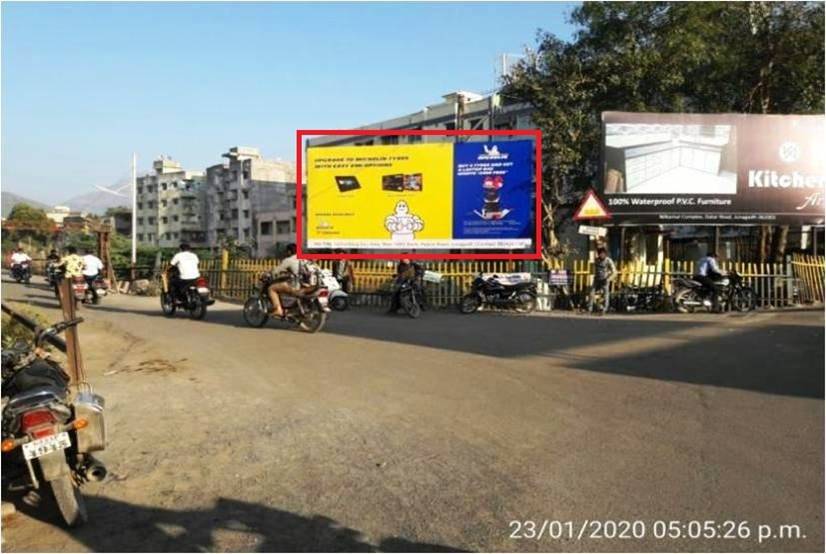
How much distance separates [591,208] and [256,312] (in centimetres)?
918

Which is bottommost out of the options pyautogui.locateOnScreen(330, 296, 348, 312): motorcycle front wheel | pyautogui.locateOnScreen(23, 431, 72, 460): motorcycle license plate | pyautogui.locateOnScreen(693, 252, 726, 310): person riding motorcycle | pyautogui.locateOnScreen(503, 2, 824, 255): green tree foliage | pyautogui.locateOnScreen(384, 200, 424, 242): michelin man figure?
pyautogui.locateOnScreen(330, 296, 348, 312): motorcycle front wheel

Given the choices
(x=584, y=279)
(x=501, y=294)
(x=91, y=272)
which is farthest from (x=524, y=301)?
(x=91, y=272)

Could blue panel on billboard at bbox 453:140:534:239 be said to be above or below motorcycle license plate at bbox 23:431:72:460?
above

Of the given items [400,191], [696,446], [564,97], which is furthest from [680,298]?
[696,446]

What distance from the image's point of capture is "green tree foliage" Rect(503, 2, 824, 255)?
23031 mm

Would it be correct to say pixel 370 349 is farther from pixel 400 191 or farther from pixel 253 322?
pixel 400 191

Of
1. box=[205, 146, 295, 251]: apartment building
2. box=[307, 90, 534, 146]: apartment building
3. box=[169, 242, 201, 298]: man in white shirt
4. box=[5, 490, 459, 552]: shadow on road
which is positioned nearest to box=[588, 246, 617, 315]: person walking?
box=[169, 242, 201, 298]: man in white shirt

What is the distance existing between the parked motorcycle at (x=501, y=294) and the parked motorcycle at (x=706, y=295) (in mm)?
3386

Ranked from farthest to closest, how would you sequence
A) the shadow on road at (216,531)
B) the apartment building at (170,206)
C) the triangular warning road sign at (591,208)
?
the apartment building at (170,206) → the triangular warning road sign at (591,208) → the shadow on road at (216,531)

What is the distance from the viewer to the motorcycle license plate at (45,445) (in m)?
3.78

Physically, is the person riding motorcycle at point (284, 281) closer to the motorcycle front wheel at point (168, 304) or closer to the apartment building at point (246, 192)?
the motorcycle front wheel at point (168, 304)

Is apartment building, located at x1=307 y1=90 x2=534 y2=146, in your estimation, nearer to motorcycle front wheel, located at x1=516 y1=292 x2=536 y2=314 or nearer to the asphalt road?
motorcycle front wheel, located at x1=516 y1=292 x2=536 y2=314

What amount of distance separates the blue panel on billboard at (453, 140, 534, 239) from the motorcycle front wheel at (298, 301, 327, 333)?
6.43 meters

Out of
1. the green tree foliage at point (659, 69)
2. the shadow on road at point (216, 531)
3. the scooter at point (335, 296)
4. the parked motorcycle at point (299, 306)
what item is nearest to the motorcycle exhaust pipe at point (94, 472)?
the shadow on road at point (216, 531)
